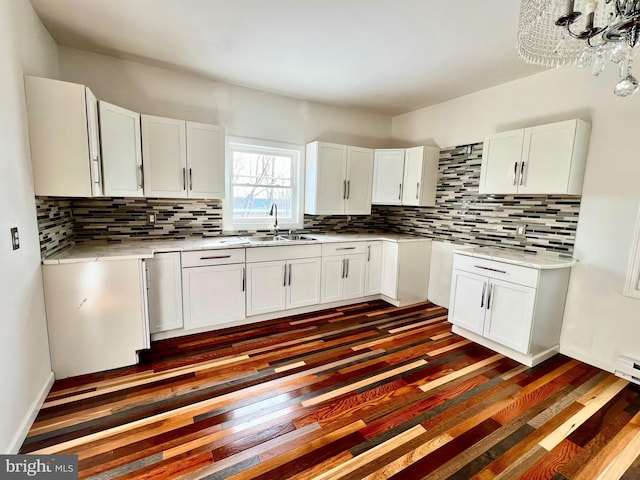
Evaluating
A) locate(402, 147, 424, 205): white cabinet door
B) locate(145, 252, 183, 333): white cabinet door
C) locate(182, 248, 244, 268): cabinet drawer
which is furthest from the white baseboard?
locate(402, 147, 424, 205): white cabinet door

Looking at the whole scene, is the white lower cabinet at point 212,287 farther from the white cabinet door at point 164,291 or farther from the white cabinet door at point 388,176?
the white cabinet door at point 388,176

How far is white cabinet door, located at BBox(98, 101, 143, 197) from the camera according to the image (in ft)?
7.72

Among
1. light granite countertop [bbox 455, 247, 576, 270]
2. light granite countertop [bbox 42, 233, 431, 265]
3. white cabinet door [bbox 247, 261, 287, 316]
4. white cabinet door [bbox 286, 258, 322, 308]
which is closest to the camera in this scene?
light granite countertop [bbox 42, 233, 431, 265]

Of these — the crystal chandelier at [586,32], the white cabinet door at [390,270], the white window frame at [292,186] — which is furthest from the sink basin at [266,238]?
the crystal chandelier at [586,32]

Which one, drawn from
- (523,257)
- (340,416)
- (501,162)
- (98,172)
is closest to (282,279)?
(340,416)

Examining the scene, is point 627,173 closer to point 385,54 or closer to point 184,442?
point 385,54

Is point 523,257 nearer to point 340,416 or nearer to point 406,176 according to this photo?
point 406,176

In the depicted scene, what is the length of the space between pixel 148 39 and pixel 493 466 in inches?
150

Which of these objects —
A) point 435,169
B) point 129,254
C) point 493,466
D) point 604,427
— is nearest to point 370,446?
point 493,466

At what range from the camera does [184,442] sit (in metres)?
1.67

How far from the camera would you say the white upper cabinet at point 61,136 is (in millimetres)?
1952

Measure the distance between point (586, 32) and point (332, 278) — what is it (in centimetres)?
287

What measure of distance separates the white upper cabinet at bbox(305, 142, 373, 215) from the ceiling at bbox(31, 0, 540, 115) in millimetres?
792

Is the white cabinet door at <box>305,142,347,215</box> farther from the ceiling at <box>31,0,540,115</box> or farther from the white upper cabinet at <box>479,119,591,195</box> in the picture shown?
the white upper cabinet at <box>479,119,591,195</box>
